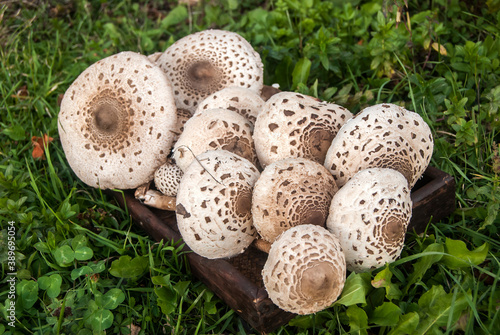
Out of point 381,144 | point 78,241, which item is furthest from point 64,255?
point 381,144

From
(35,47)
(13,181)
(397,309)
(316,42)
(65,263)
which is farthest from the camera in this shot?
(35,47)

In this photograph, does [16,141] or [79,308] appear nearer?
[79,308]

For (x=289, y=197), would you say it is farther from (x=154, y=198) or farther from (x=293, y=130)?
(x=154, y=198)

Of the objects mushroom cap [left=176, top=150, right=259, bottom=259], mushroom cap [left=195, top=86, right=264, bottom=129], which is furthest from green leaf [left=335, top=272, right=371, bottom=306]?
mushroom cap [left=195, top=86, right=264, bottom=129]

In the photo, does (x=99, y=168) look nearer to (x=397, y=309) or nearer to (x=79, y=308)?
(x=79, y=308)

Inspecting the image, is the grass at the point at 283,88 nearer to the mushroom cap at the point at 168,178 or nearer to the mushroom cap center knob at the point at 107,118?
the mushroom cap at the point at 168,178

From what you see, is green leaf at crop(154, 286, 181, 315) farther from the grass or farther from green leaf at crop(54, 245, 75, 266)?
green leaf at crop(54, 245, 75, 266)

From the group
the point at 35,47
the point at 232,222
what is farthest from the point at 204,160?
the point at 35,47
